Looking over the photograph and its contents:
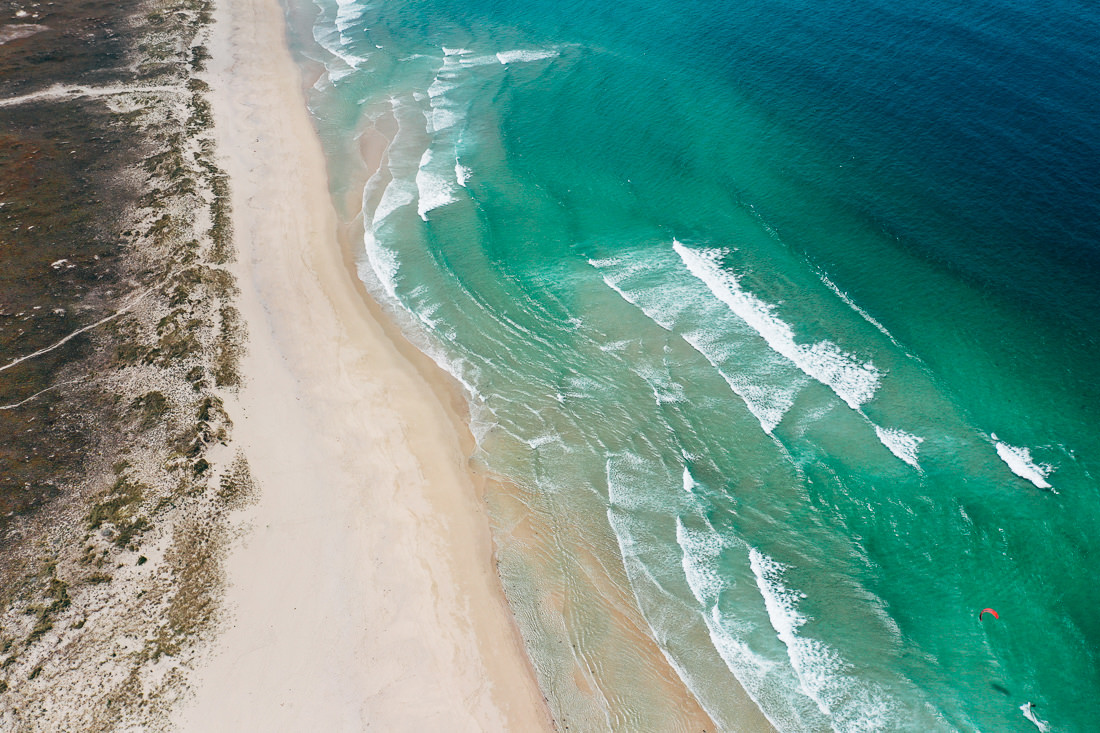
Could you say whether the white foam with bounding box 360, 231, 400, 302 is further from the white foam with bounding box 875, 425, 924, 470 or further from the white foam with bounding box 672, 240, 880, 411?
the white foam with bounding box 875, 425, 924, 470

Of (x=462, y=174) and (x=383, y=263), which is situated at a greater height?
(x=462, y=174)

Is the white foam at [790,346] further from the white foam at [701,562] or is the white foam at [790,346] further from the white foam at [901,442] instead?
the white foam at [701,562]

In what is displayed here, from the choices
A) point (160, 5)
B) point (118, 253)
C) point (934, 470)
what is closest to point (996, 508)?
point (934, 470)

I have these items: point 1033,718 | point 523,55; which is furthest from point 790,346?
point 523,55

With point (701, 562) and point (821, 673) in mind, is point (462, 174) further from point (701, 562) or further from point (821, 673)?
point (821, 673)

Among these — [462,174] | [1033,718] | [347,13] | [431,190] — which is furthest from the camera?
[347,13]

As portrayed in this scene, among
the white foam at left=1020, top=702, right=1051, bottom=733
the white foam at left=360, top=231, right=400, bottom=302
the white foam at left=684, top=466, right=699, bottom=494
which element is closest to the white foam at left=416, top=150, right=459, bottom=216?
the white foam at left=360, top=231, right=400, bottom=302

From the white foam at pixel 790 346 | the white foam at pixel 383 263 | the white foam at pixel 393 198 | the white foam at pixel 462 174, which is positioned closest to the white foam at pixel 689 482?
the white foam at pixel 790 346
